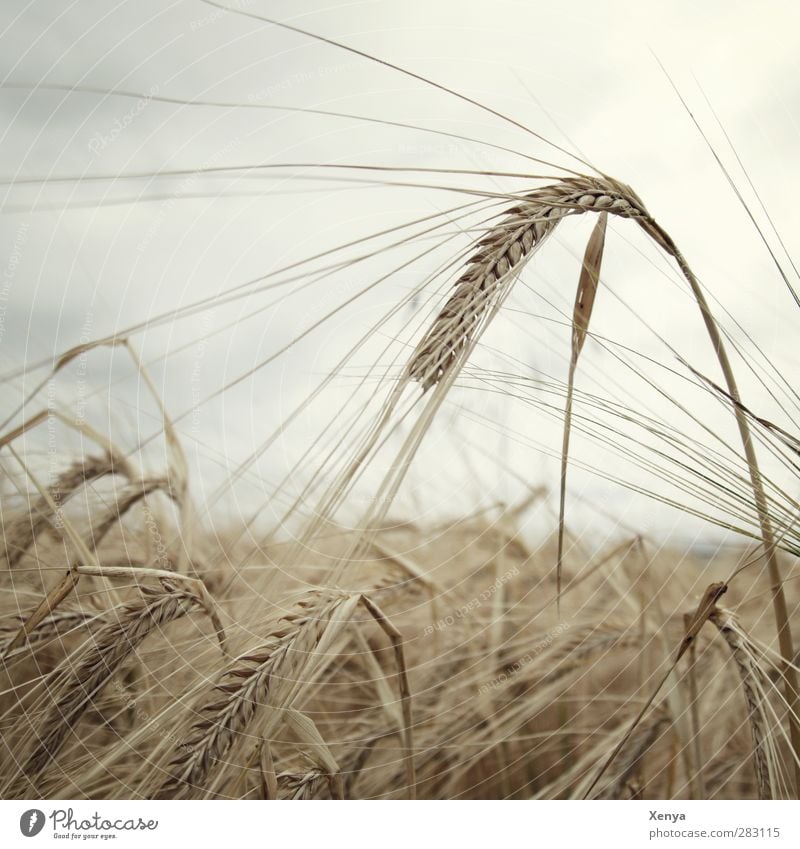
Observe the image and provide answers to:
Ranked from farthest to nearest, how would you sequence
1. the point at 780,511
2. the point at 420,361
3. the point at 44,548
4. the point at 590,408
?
the point at 44,548 < the point at 590,408 < the point at 780,511 < the point at 420,361

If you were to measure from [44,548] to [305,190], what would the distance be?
31.2 inches

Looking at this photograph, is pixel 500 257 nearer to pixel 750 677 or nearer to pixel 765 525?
pixel 765 525

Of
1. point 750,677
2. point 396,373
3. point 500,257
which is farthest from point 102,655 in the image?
point 750,677

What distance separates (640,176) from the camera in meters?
1.24

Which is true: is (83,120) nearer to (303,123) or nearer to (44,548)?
(303,123)

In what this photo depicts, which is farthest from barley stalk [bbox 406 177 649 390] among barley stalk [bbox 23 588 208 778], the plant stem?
barley stalk [bbox 23 588 208 778]

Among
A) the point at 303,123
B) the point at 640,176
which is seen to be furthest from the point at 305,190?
the point at 640,176
